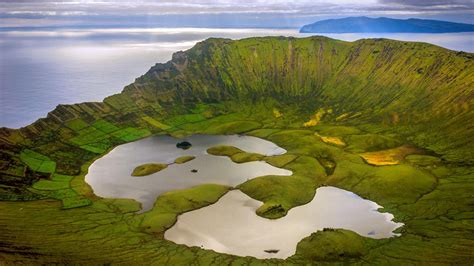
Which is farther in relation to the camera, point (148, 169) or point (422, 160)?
point (422, 160)

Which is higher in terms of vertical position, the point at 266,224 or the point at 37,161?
the point at 37,161

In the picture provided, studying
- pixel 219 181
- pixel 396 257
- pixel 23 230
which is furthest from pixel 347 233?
pixel 23 230

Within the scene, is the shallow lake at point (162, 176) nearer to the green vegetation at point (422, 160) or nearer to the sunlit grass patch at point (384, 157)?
the sunlit grass patch at point (384, 157)

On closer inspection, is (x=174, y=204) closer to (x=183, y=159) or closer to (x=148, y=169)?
(x=148, y=169)

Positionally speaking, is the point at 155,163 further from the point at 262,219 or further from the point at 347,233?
the point at 347,233

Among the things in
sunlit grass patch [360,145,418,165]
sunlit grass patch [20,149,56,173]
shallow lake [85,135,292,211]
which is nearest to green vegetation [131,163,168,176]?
shallow lake [85,135,292,211]

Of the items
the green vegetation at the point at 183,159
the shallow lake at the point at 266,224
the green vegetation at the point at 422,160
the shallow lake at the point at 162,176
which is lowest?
the shallow lake at the point at 266,224

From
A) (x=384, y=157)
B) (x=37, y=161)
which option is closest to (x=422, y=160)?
(x=384, y=157)

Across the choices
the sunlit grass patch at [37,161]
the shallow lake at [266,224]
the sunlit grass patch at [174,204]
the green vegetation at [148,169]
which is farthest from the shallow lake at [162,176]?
the shallow lake at [266,224]
